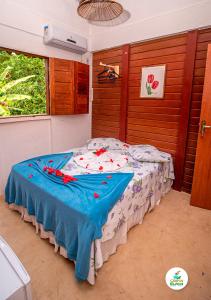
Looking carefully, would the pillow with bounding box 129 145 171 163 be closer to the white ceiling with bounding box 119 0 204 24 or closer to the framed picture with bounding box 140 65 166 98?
the framed picture with bounding box 140 65 166 98

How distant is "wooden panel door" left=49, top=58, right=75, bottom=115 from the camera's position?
9.89 ft

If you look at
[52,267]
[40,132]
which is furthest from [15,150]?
[52,267]

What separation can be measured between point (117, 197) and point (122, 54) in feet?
8.18

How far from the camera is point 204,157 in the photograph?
7.80 feet

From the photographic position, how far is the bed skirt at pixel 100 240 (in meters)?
1.46

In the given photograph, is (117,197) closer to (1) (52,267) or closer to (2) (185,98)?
(1) (52,267)

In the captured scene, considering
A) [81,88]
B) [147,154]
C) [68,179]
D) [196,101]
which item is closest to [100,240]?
[68,179]

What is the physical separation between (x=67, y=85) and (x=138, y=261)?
8.66 ft

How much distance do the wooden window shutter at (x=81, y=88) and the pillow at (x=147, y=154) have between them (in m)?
1.21

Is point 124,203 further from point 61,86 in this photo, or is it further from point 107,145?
point 61,86

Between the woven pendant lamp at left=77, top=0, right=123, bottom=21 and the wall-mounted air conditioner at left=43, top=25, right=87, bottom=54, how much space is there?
1.11 m

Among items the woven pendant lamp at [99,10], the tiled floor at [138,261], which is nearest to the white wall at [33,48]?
the tiled floor at [138,261]

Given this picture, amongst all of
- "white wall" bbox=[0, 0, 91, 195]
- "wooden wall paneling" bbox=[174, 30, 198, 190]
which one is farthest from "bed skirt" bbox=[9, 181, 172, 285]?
"white wall" bbox=[0, 0, 91, 195]

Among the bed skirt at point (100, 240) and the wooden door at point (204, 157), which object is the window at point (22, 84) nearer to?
the bed skirt at point (100, 240)
